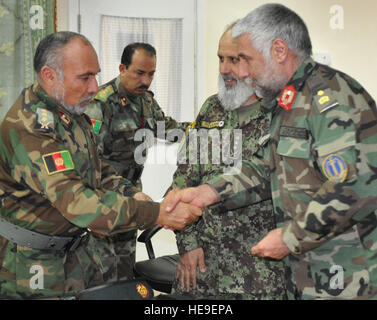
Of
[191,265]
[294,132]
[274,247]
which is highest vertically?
[294,132]

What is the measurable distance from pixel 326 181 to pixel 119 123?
2.01 m

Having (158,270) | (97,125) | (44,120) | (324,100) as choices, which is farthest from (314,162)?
(97,125)

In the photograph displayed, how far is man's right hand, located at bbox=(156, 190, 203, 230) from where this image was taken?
7.04 ft

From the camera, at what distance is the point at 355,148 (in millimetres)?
1372

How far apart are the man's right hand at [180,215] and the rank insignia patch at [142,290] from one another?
643 millimetres

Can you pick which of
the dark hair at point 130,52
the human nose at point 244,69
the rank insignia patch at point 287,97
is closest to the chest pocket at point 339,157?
the rank insignia patch at point 287,97

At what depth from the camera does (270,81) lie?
1.68 metres

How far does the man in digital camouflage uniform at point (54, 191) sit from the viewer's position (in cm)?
169

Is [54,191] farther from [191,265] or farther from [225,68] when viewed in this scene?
[225,68]

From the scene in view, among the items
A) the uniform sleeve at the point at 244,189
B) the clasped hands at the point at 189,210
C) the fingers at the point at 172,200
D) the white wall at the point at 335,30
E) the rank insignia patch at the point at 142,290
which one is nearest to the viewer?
the rank insignia patch at the point at 142,290

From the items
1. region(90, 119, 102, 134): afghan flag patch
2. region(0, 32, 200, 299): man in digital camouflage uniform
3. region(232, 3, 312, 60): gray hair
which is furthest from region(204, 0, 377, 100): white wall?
region(232, 3, 312, 60): gray hair

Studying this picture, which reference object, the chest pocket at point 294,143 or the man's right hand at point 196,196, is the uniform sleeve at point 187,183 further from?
the chest pocket at point 294,143

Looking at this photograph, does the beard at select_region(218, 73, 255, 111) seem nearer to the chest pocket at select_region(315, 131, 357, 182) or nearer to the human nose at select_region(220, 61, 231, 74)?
the human nose at select_region(220, 61, 231, 74)

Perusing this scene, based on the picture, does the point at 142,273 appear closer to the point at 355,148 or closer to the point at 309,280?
the point at 309,280
